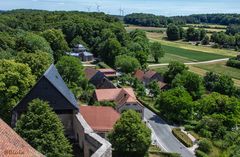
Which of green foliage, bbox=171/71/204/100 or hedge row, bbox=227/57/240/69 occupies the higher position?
green foliage, bbox=171/71/204/100

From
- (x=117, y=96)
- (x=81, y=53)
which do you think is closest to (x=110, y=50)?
(x=81, y=53)

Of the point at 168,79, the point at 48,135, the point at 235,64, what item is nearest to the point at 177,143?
the point at 48,135

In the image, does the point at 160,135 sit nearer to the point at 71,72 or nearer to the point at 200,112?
the point at 200,112

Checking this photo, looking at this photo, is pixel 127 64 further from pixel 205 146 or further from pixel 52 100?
pixel 52 100

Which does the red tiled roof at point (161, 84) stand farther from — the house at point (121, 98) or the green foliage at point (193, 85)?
the house at point (121, 98)

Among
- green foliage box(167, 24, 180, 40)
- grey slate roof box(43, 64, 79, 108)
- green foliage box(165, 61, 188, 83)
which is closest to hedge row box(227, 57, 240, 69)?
green foliage box(165, 61, 188, 83)

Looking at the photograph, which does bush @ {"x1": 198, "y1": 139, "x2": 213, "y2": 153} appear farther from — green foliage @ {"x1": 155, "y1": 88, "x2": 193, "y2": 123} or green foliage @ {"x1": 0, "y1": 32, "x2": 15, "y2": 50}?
green foliage @ {"x1": 0, "y1": 32, "x2": 15, "y2": 50}

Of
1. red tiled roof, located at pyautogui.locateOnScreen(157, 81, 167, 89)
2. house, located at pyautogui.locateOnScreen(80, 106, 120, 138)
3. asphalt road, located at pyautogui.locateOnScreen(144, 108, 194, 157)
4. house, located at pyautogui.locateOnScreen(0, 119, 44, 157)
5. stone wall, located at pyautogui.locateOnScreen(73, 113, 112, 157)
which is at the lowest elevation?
asphalt road, located at pyautogui.locateOnScreen(144, 108, 194, 157)
